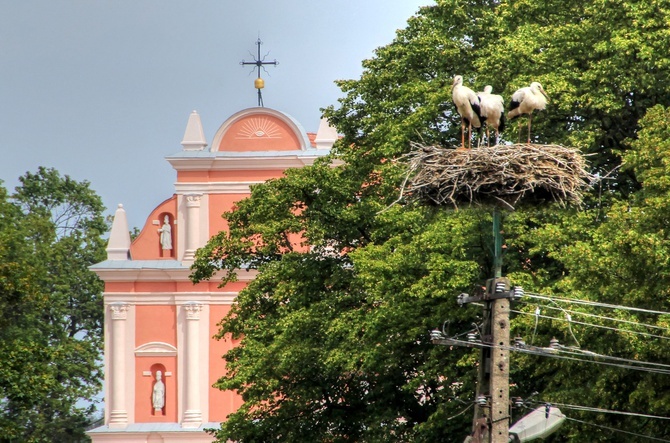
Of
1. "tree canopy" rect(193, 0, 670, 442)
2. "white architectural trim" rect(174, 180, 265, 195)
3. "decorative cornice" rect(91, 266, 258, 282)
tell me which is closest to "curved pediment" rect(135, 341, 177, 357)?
"decorative cornice" rect(91, 266, 258, 282)

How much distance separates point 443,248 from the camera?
1346 inches

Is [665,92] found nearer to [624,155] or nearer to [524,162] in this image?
[624,155]

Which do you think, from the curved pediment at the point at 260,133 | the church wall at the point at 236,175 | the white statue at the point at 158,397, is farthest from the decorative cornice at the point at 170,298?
the curved pediment at the point at 260,133

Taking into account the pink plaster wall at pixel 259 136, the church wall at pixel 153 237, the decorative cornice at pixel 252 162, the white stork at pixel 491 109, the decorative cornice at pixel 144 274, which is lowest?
the white stork at pixel 491 109

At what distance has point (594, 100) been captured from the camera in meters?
33.5

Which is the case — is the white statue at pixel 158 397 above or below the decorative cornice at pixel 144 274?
below

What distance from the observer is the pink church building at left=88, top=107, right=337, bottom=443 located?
181ft

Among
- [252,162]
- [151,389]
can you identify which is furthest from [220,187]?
[151,389]

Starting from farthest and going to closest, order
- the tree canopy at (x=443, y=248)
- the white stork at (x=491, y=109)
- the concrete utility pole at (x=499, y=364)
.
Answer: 1. the tree canopy at (x=443, y=248)
2. the white stork at (x=491, y=109)
3. the concrete utility pole at (x=499, y=364)

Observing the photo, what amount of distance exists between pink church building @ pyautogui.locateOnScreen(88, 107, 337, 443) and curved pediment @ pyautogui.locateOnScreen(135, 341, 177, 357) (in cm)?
3

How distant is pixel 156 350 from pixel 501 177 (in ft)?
103

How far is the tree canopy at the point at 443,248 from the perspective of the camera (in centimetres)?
3061

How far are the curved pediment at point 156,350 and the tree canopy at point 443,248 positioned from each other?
Result: 15.2 m

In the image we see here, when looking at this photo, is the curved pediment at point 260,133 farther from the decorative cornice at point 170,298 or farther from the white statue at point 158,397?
the white statue at point 158,397
